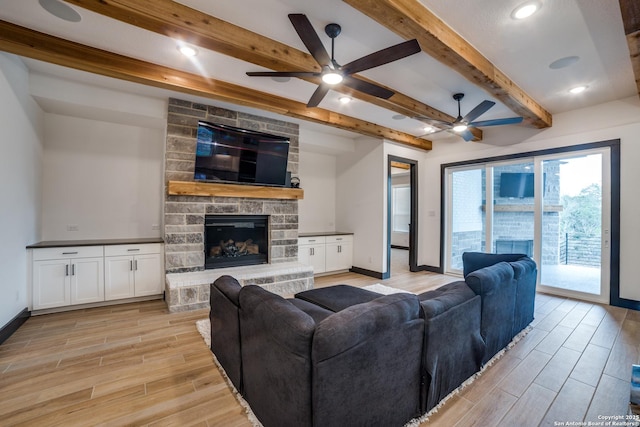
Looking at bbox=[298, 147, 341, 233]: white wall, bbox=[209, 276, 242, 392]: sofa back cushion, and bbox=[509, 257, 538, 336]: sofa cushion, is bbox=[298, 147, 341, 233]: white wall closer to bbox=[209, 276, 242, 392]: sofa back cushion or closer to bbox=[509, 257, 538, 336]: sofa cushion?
bbox=[209, 276, 242, 392]: sofa back cushion

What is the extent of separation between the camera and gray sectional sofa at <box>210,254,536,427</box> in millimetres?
1378

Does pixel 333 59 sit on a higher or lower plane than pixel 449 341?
higher

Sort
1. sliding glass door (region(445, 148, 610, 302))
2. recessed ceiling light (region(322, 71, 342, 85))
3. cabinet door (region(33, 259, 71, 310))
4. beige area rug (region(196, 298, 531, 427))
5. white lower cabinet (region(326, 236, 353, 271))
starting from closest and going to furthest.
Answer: beige area rug (region(196, 298, 531, 427)) < recessed ceiling light (region(322, 71, 342, 85)) < cabinet door (region(33, 259, 71, 310)) < sliding glass door (region(445, 148, 610, 302)) < white lower cabinet (region(326, 236, 353, 271))

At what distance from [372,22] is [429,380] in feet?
8.90

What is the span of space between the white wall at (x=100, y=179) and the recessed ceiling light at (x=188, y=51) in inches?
85.2

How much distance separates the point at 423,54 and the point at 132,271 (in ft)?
14.7

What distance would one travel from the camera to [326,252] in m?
5.74

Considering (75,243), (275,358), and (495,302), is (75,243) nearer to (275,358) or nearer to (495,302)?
(275,358)

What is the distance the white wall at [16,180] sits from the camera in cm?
279

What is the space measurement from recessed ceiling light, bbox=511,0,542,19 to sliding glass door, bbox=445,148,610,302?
10.4 ft

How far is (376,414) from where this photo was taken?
1570mm

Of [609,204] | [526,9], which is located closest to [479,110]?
[526,9]

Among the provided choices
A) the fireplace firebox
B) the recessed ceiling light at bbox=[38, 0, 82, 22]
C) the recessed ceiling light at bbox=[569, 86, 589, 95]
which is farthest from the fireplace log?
the recessed ceiling light at bbox=[569, 86, 589, 95]

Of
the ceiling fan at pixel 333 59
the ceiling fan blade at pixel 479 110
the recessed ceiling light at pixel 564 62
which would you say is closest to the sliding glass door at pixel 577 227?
the recessed ceiling light at pixel 564 62
